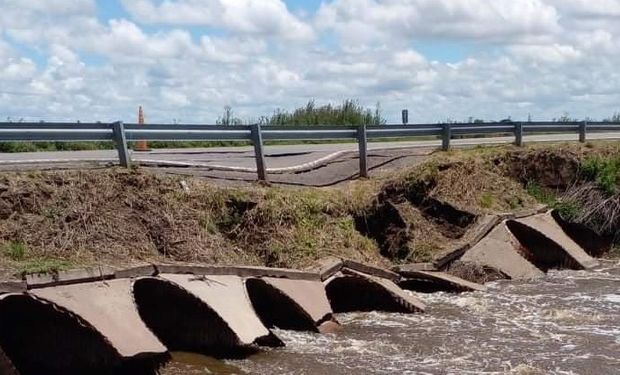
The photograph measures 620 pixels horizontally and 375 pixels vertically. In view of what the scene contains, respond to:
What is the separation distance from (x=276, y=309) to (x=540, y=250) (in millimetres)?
7514

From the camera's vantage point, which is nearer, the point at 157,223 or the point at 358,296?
the point at 157,223

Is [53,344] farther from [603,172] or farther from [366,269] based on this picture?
[603,172]

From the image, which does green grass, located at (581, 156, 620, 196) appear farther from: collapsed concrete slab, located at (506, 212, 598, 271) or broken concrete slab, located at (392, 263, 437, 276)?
broken concrete slab, located at (392, 263, 437, 276)

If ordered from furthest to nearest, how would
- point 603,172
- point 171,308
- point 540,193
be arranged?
1. point 603,172
2. point 540,193
3. point 171,308

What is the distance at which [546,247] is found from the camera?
725 inches

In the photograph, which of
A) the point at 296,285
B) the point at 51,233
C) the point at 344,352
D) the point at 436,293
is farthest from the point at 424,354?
the point at 51,233

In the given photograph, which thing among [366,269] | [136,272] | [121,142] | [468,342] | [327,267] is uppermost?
[121,142]

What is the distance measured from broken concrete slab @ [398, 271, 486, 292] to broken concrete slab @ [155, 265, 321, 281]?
2485mm

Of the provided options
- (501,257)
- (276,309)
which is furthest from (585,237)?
(276,309)

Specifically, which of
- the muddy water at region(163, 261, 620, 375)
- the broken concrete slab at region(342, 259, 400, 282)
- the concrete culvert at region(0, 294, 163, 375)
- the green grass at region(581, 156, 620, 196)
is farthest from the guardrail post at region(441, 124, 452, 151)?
the concrete culvert at region(0, 294, 163, 375)

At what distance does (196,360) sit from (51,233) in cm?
293

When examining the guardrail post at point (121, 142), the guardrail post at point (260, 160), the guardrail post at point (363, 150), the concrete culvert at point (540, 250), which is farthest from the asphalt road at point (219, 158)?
the concrete culvert at point (540, 250)

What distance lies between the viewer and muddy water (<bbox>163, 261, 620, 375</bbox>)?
34.5 feet

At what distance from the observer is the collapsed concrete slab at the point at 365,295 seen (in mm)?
13711
